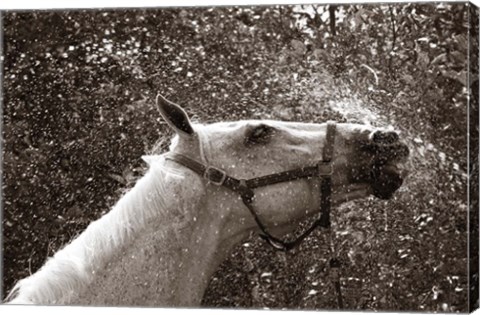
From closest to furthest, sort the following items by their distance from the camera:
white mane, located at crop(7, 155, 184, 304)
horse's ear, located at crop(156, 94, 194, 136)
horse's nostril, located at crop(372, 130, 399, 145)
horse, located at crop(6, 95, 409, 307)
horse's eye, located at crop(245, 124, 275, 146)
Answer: white mane, located at crop(7, 155, 184, 304) < horse, located at crop(6, 95, 409, 307) < horse's ear, located at crop(156, 94, 194, 136) < horse's eye, located at crop(245, 124, 275, 146) < horse's nostril, located at crop(372, 130, 399, 145)

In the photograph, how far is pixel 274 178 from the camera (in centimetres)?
395

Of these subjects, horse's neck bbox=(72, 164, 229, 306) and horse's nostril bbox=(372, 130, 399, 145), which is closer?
horse's neck bbox=(72, 164, 229, 306)

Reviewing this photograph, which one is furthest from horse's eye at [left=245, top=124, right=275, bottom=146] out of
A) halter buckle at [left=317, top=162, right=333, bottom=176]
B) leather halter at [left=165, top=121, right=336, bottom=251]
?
halter buckle at [left=317, top=162, right=333, bottom=176]

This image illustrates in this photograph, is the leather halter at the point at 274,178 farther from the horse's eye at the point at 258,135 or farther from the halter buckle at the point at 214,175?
the horse's eye at the point at 258,135

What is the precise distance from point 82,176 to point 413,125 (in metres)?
1.81

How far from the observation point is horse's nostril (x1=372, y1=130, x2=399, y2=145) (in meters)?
4.10

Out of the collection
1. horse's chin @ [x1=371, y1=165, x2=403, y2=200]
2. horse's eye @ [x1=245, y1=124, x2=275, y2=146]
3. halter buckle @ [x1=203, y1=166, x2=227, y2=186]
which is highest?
horse's eye @ [x1=245, y1=124, x2=275, y2=146]

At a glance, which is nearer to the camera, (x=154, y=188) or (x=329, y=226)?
(x=154, y=188)

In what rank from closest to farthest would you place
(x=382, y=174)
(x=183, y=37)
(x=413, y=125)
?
(x=382, y=174) < (x=413, y=125) < (x=183, y=37)

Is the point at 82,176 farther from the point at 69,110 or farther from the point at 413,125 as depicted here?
the point at 413,125

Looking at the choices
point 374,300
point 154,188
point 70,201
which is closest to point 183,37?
point 70,201

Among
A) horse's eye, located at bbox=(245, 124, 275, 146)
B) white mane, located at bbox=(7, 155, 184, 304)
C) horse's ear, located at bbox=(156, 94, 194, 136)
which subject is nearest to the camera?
white mane, located at bbox=(7, 155, 184, 304)

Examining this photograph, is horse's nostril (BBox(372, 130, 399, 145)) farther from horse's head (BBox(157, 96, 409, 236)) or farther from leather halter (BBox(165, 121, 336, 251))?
leather halter (BBox(165, 121, 336, 251))

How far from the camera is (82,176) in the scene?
4.86 m
